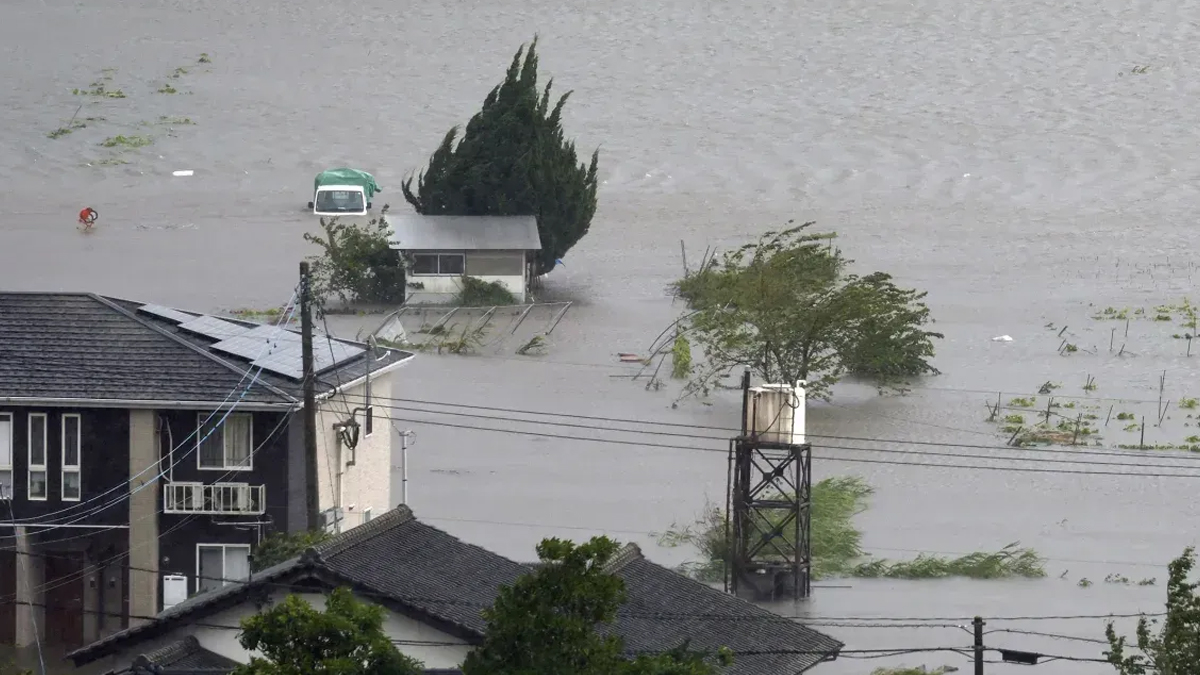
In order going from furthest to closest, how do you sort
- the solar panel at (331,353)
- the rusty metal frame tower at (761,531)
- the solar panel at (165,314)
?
the rusty metal frame tower at (761,531) → the solar panel at (165,314) → the solar panel at (331,353)

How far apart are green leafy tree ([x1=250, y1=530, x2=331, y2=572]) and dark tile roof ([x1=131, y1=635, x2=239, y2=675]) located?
13.5 feet

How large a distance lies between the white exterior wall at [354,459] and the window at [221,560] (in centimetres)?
107

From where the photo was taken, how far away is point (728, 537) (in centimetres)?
2327

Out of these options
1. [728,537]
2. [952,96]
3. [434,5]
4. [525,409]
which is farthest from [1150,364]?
[434,5]

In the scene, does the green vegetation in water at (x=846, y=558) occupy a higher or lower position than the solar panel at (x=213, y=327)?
lower

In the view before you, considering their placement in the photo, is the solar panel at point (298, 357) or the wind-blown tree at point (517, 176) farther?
the wind-blown tree at point (517, 176)


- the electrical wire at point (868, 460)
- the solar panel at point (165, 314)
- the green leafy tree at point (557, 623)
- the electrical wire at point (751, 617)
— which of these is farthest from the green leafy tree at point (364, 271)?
the green leafy tree at point (557, 623)

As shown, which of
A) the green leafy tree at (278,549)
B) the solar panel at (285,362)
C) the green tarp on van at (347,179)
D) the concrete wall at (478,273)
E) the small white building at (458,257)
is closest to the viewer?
the green leafy tree at (278,549)

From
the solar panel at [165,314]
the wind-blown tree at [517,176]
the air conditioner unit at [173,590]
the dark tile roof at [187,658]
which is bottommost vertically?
the air conditioner unit at [173,590]

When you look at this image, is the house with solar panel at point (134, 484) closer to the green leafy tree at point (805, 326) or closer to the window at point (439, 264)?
the green leafy tree at point (805, 326)

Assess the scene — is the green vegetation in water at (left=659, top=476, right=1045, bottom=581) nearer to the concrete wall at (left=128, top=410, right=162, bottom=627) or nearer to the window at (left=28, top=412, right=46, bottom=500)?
the concrete wall at (left=128, top=410, right=162, bottom=627)

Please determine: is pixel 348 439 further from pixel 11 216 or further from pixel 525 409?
pixel 11 216

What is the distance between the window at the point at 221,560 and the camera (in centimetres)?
2023

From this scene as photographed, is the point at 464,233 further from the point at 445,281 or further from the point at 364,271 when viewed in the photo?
the point at 364,271
